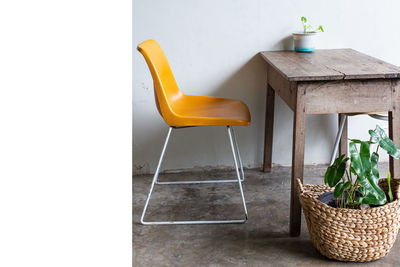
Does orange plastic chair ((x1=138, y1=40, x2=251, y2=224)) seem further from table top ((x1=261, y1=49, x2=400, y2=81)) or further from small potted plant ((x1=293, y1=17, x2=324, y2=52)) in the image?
small potted plant ((x1=293, y1=17, x2=324, y2=52))

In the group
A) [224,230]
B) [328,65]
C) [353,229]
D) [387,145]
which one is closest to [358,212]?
[353,229]

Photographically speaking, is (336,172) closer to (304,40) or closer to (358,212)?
(358,212)

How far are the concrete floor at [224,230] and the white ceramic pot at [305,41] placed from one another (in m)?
0.82

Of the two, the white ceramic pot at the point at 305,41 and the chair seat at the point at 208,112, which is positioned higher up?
the white ceramic pot at the point at 305,41

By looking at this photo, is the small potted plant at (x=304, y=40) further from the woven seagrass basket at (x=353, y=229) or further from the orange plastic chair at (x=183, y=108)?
the woven seagrass basket at (x=353, y=229)

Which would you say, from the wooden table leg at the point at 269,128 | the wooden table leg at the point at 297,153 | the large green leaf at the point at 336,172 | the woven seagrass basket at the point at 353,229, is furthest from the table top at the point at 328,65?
the woven seagrass basket at the point at 353,229

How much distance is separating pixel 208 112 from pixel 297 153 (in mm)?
578

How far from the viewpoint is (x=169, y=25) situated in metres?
3.07

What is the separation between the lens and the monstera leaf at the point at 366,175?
6.23 ft

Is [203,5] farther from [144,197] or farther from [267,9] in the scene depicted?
[144,197]

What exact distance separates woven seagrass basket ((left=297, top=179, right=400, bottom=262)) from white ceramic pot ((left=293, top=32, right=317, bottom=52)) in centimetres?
121

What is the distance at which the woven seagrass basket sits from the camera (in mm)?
1918
